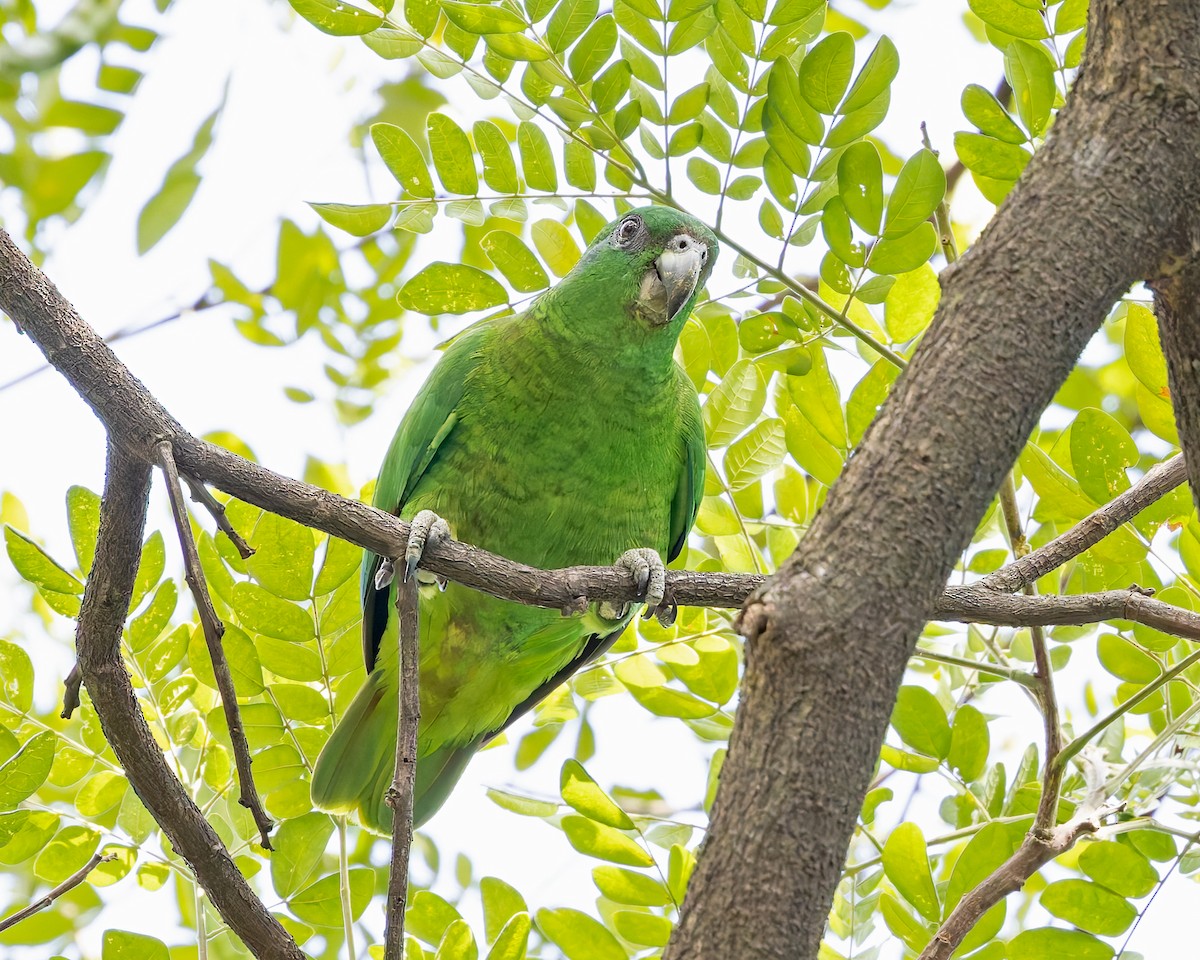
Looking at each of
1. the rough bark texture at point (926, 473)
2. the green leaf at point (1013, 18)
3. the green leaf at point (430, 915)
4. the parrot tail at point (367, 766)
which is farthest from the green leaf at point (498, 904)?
the green leaf at point (1013, 18)

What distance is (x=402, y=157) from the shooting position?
2766 mm

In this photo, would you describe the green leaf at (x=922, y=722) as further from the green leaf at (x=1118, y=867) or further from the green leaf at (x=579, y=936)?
the green leaf at (x=579, y=936)

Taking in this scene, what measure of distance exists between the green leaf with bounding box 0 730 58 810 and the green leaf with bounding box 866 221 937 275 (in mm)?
2057

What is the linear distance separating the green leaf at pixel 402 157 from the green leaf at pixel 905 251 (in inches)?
43.9

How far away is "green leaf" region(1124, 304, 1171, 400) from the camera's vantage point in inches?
93.4

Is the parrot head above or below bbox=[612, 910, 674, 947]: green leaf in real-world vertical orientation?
above

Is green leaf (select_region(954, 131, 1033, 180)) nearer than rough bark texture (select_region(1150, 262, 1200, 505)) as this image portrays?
No

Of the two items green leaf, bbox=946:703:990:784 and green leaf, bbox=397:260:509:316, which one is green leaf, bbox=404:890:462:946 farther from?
green leaf, bbox=397:260:509:316

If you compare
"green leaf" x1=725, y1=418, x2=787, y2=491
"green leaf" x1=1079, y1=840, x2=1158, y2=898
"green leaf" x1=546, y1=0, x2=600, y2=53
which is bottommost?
"green leaf" x1=1079, y1=840, x2=1158, y2=898

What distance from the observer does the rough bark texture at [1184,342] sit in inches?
67.4

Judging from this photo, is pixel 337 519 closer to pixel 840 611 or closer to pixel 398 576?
pixel 398 576

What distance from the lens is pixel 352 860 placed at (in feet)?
12.7

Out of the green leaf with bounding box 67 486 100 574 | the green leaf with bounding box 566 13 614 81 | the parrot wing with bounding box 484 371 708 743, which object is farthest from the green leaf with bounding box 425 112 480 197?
the green leaf with bounding box 67 486 100 574

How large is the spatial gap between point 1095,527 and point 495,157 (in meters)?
1.67
